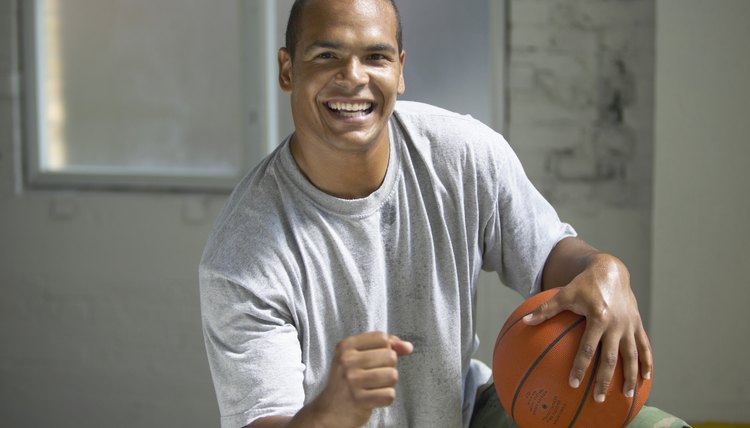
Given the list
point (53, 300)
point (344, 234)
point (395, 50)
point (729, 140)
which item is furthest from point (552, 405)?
point (53, 300)

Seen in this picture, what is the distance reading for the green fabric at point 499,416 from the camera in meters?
1.89

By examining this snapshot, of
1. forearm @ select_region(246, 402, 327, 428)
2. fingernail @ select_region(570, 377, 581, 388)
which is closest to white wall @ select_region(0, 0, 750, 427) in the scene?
fingernail @ select_region(570, 377, 581, 388)

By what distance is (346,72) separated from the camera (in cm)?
190

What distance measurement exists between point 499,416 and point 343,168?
64 centimetres

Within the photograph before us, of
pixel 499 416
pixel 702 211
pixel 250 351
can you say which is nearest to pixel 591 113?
pixel 702 211

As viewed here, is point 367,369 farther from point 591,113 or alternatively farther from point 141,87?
point 141,87

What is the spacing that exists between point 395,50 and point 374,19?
84 millimetres

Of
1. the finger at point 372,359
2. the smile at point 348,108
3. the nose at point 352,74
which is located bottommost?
the finger at point 372,359

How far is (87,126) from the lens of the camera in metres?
3.68

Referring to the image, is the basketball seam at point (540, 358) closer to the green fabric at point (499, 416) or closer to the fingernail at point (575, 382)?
the fingernail at point (575, 382)

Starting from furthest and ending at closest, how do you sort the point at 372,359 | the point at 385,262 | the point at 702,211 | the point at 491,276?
the point at 491,276, the point at 702,211, the point at 385,262, the point at 372,359

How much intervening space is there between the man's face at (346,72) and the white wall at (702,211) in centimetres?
148

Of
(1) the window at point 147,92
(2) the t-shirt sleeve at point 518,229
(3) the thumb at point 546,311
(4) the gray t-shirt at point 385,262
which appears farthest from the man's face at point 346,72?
(1) the window at point 147,92

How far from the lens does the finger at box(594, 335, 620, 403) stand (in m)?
1.75
